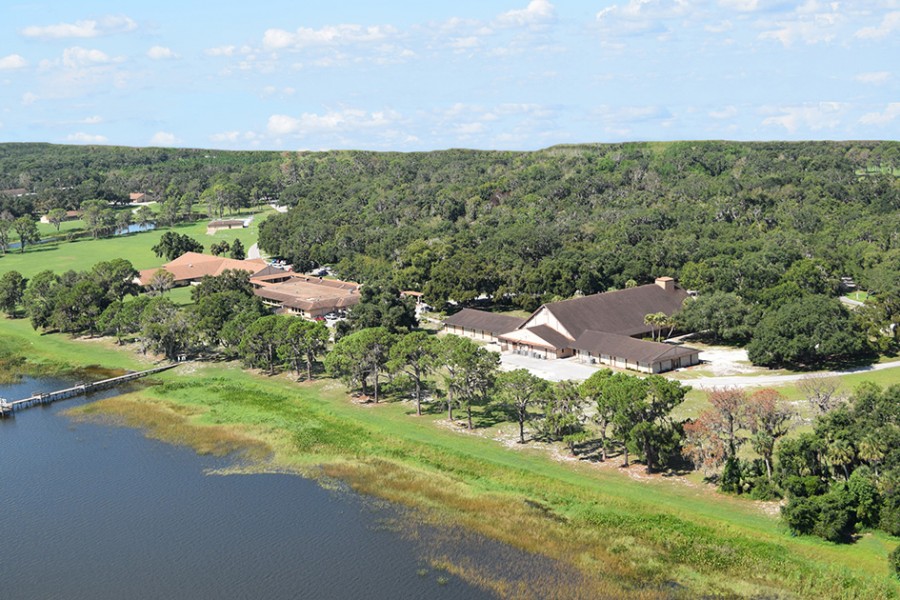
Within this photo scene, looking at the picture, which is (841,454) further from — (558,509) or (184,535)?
(184,535)

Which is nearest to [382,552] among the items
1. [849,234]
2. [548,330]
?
[548,330]

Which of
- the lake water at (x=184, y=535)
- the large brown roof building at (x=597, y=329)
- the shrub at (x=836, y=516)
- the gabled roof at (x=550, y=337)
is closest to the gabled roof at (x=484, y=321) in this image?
the large brown roof building at (x=597, y=329)

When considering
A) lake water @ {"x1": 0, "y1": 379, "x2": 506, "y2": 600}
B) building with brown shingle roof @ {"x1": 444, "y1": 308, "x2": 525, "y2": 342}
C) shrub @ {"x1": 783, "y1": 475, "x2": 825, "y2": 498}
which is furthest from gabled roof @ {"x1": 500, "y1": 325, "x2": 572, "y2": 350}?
shrub @ {"x1": 783, "y1": 475, "x2": 825, "y2": 498}

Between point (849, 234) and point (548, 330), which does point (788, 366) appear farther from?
point (849, 234)

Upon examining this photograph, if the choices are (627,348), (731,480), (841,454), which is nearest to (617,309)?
(627,348)

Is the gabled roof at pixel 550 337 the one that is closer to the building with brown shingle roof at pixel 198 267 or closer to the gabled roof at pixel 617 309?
the gabled roof at pixel 617 309

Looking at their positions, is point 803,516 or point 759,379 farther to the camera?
point 759,379
